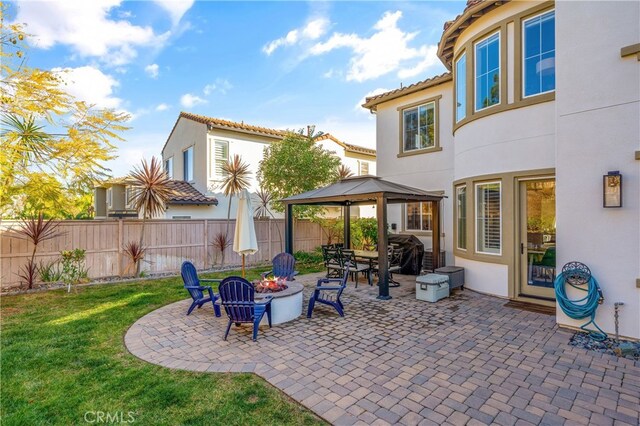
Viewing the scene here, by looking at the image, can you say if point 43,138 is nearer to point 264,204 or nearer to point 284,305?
point 284,305

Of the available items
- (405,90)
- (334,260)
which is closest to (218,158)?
(334,260)

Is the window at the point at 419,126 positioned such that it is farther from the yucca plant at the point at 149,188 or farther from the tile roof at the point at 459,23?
the yucca plant at the point at 149,188

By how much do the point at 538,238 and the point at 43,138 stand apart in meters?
13.0

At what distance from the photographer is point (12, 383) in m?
4.11

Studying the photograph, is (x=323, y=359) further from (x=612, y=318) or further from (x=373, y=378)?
(x=612, y=318)

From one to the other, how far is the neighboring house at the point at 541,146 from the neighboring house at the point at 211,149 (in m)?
9.40

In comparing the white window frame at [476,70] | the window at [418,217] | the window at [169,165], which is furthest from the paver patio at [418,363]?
the window at [169,165]

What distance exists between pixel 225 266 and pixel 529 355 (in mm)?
11115

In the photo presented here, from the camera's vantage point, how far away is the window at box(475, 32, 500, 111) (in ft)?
25.7

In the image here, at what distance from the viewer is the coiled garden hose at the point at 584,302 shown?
538cm

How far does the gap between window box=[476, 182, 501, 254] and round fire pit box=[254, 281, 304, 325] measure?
16.4ft

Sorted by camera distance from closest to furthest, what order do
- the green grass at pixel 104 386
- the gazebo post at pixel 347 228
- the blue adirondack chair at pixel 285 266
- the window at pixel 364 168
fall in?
the green grass at pixel 104 386, the blue adirondack chair at pixel 285 266, the gazebo post at pixel 347 228, the window at pixel 364 168

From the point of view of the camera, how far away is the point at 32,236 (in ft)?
29.4

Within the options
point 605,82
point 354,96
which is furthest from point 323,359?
point 354,96
